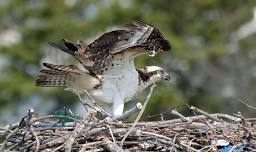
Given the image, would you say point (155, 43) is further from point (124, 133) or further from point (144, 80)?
point (124, 133)

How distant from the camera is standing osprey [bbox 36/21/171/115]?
8094 millimetres

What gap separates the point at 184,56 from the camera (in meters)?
21.3

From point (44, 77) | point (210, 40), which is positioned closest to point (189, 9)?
point (210, 40)

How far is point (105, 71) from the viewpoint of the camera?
8.45 metres

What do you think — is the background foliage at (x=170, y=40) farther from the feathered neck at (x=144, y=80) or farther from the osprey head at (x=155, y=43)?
the osprey head at (x=155, y=43)

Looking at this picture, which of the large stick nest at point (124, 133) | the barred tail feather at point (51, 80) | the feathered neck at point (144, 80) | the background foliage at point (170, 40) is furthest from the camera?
the background foliage at point (170, 40)

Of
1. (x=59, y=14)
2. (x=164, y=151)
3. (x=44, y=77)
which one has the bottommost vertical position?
(x=164, y=151)

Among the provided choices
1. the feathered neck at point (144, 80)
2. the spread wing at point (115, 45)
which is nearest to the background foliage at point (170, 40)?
the feathered neck at point (144, 80)

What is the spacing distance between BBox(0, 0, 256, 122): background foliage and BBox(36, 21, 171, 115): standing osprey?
1088 cm

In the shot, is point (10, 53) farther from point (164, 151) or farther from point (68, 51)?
point (164, 151)

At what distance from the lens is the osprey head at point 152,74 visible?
28.8 feet

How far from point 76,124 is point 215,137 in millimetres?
975

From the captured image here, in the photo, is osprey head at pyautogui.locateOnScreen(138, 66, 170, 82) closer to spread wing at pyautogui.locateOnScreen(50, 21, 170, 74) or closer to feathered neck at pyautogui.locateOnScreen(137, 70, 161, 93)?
feathered neck at pyautogui.locateOnScreen(137, 70, 161, 93)

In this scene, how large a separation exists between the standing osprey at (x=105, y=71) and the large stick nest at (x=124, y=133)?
1211 millimetres
